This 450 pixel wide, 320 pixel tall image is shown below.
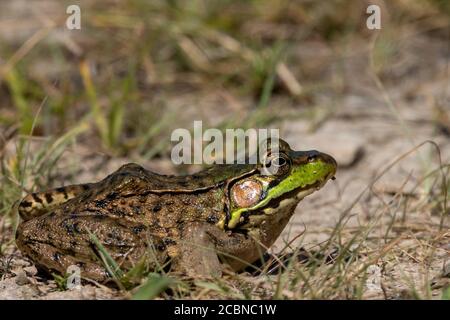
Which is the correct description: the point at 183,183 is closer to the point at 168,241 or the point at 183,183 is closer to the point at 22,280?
the point at 168,241

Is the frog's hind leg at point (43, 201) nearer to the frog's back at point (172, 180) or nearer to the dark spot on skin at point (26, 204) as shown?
the dark spot on skin at point (26, 204)

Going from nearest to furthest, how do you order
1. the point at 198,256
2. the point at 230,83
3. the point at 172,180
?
1. the point at 198,256
2. the point at 172,180
3. the point at 230,83

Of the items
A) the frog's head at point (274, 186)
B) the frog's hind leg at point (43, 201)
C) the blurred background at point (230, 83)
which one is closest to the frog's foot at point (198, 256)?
the frog's head at point (274, 186)

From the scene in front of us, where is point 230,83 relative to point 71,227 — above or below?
above

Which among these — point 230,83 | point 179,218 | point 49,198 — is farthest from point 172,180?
point 230,83

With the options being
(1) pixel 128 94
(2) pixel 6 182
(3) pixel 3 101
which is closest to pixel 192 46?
(1) pixel 128 94
